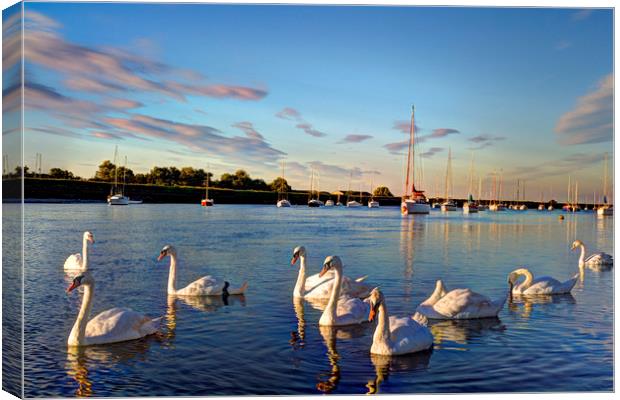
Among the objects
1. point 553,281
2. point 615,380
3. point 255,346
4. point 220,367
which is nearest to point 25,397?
point 220,367

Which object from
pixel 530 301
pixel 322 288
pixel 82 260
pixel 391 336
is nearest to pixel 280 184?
pixel 82 260

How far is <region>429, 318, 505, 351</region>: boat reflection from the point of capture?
419 inches

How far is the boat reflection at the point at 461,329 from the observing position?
10.6m

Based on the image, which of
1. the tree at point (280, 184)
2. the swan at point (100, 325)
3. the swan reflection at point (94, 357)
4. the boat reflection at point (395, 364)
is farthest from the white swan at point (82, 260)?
the tree at point (280, 184)

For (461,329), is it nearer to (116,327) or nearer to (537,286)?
(537,286)

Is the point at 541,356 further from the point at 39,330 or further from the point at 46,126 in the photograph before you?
the point at 46,126

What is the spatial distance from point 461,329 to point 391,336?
2.24 metres

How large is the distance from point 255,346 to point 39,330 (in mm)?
3789

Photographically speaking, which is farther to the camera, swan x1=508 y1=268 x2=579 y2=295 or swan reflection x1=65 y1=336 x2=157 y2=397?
swan x1=508 y1=268 x2=579 y2=295

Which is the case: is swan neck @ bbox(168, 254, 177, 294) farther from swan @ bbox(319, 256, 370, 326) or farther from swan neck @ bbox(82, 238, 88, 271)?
swan @ bbox(319, 256, 370, 326)

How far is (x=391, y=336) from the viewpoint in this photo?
9750 mm

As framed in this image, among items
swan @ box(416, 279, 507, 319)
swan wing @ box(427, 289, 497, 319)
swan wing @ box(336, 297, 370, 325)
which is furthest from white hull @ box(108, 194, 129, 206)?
swan wing @ box(427, 289, 497, 319)

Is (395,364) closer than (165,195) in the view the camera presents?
Yes

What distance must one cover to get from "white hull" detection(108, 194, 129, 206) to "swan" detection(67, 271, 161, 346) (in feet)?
194
